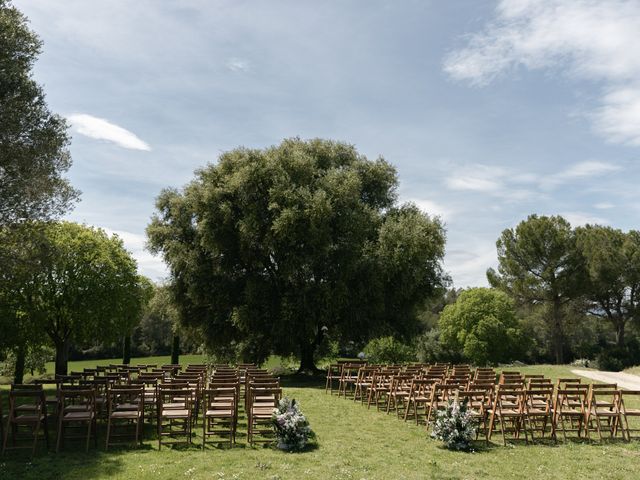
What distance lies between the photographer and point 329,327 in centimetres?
2422

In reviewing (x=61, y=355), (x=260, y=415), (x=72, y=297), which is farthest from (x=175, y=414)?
(x=61, y=355)

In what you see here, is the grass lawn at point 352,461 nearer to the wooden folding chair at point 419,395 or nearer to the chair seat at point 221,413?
the chair seat at point 221,413

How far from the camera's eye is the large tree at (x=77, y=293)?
63.5 feet

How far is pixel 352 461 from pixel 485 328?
30.8 metres

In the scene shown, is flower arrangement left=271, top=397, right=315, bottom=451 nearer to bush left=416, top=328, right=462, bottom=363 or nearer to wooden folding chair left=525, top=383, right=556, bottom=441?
wooden folding chair left=525, top=383, right=556, bottom=441

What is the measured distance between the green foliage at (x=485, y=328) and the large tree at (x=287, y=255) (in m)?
13.9

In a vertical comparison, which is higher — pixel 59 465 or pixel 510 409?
pixel 510 409

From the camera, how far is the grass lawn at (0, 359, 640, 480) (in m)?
6.96

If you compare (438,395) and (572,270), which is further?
(572,270)

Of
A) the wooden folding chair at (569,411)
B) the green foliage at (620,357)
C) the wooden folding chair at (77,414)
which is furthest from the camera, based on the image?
the green foliage at (620,357)

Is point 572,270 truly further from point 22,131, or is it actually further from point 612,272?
point 22,131

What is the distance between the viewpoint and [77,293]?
20.0 metres

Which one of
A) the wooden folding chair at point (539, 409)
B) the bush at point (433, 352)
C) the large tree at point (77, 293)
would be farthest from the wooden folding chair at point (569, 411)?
the bush at point (433, 352)

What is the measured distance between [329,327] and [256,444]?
15517 mm
